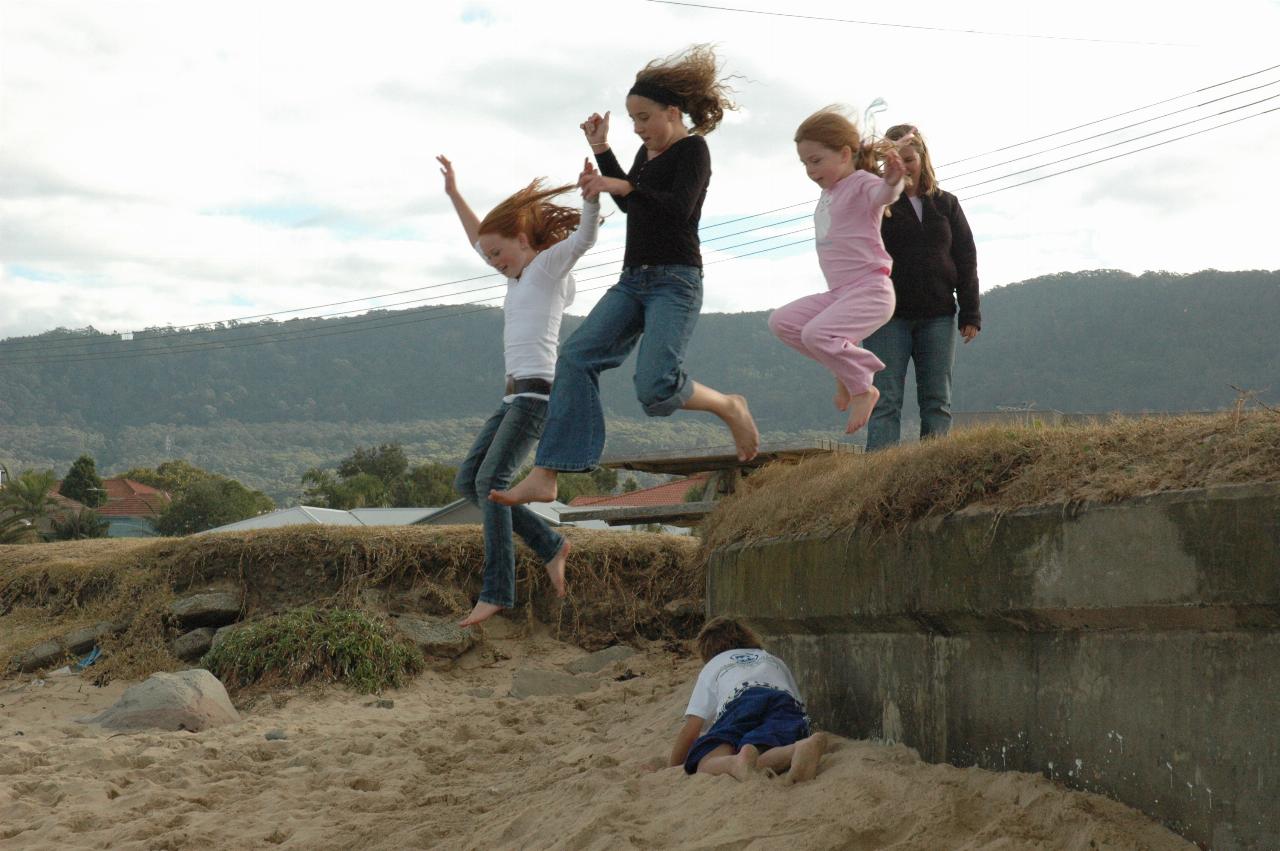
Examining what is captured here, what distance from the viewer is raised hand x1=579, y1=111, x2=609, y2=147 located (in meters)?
5.38

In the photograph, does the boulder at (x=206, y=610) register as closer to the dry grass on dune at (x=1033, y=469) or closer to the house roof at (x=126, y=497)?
the dry grass on dune at (x=1033, y=469)

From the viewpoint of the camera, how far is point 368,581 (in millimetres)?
9719

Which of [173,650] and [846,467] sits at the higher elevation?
[846,467]

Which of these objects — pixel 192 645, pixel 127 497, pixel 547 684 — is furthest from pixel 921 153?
pixel 127 497

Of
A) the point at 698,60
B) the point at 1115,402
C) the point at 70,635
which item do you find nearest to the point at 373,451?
the point at 1115,402

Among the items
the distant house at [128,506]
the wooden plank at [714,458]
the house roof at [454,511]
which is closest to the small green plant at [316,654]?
the wooden plank at [714,458]

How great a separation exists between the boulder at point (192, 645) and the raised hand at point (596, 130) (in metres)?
5.85

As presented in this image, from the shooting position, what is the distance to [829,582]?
197 inches

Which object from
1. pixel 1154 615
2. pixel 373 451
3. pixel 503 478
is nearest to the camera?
pixel 1154 615

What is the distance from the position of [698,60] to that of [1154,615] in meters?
3.28

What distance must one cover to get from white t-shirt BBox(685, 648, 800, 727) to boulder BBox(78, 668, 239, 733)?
4075 millimetres

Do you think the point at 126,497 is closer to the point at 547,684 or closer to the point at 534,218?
the point at 547,684

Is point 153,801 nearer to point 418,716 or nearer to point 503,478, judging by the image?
point 418,716

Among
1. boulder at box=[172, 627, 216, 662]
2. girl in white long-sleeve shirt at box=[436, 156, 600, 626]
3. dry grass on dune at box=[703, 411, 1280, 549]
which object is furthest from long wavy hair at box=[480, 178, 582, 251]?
boulder at box=[172, 627, 216, 662]
